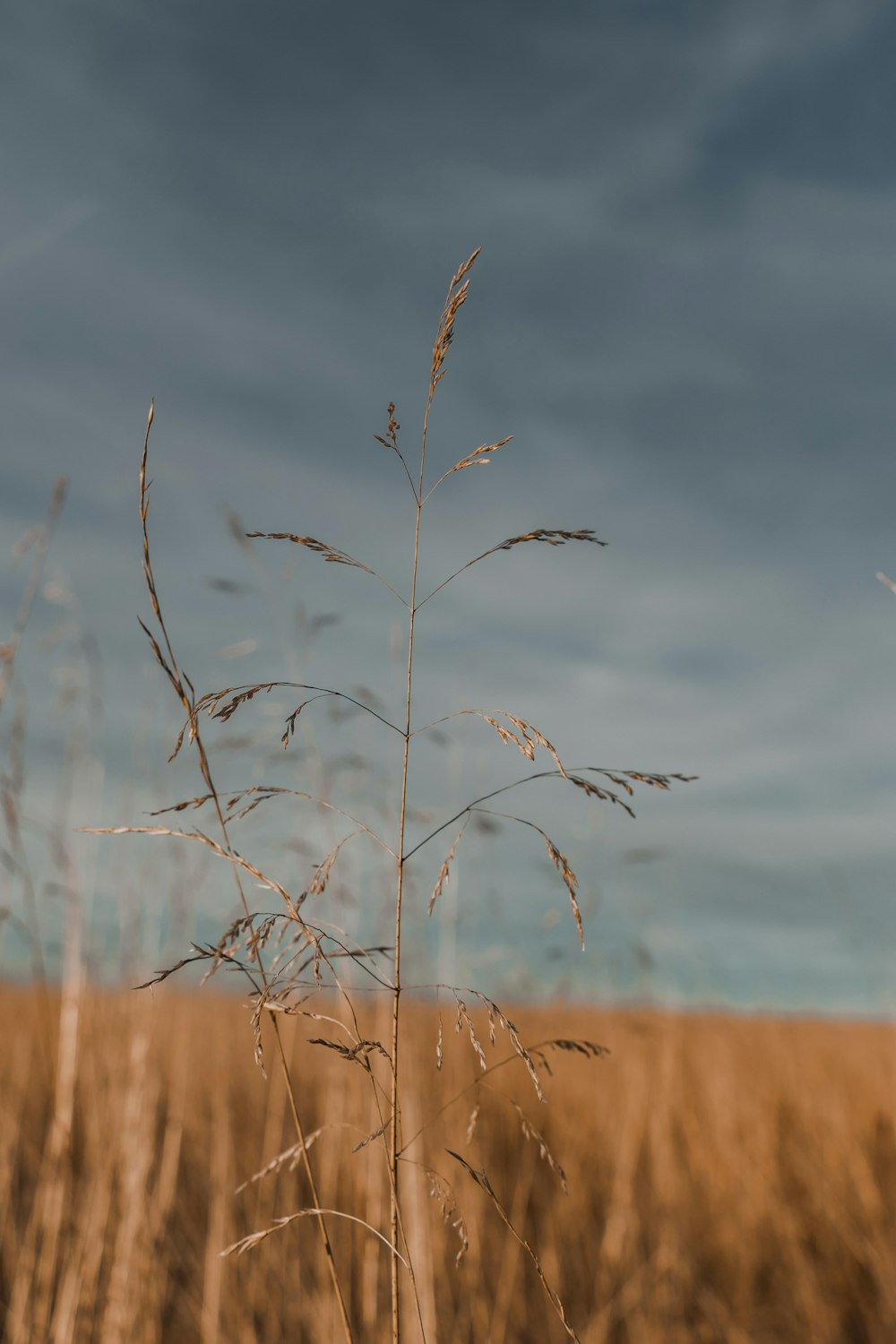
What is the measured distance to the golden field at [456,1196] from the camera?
269 centimetres

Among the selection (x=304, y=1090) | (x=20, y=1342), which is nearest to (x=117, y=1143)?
(x=20, y=1342)

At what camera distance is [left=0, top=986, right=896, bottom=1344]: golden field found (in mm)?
2688

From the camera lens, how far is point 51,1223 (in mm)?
2600

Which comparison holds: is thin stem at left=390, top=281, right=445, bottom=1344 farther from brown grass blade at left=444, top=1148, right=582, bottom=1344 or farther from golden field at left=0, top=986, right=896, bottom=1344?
golden field at left=0, top=986, right=896, bottom=1344

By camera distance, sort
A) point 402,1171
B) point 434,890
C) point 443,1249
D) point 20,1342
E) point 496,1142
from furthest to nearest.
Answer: point 496,1142 < point 443,1249 < point 402,1171 < point 20,1342 < point 434,890

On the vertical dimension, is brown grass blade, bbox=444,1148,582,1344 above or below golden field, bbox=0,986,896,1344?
above

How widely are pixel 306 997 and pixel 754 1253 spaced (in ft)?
12.2

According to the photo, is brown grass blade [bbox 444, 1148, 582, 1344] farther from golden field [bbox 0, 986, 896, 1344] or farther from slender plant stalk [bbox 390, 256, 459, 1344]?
golden field [bbox 0, 986, 896, 1344]

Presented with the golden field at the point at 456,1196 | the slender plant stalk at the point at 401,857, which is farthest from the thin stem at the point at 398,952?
the golden field at the point at 456,1196

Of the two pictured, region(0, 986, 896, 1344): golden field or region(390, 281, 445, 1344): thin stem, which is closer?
region(390, 281, 445, 1344): thin stem

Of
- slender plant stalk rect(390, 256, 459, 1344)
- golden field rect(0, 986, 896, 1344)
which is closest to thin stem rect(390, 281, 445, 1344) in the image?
slender plant stalk rect(390, 256, 459, 1344)

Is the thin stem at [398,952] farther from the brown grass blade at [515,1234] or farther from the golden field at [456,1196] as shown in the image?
the golden field at [456,1196]

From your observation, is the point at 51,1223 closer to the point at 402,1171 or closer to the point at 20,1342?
the point at 20,1342

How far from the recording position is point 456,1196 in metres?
3.25
